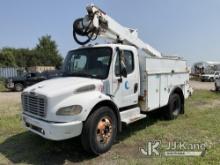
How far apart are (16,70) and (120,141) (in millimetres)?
31715

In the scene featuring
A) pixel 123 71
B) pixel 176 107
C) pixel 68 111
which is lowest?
pixel 176 107

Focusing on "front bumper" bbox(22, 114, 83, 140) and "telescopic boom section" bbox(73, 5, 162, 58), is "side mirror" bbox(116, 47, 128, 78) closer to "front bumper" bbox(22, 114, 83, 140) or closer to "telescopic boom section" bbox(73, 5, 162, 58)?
"telescopic boom section" bbox(73, 5, 162, 58)

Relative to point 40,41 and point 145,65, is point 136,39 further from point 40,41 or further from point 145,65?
point 40,41

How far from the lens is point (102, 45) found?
637 cm

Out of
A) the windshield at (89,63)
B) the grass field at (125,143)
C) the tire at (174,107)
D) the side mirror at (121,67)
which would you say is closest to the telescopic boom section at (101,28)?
the windshield at (89,63)

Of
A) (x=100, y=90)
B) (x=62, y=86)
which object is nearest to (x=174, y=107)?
(x=100, y=90)

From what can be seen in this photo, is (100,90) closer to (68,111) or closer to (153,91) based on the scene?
(68,111)

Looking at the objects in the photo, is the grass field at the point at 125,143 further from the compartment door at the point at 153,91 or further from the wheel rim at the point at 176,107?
the compartment door at the point at 153,91

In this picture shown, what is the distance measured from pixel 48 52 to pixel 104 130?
2169 inches

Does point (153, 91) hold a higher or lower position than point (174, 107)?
higher

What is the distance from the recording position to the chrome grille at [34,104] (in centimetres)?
506

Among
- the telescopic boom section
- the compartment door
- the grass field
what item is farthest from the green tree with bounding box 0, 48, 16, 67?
the compartment door

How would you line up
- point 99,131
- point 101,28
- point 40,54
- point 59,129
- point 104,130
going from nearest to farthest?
point 59,129 < point 99,131 < point 104,130 < point 101,28 < point 40,54

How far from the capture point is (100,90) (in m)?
5.72
